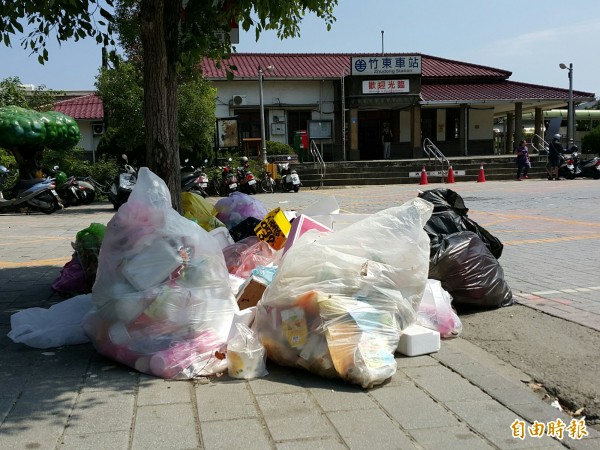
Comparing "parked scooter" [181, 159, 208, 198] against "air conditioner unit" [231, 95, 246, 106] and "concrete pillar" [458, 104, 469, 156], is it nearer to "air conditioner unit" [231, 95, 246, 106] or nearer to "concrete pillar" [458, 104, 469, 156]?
"air conditioner unit" [231, 95, 246, 106]

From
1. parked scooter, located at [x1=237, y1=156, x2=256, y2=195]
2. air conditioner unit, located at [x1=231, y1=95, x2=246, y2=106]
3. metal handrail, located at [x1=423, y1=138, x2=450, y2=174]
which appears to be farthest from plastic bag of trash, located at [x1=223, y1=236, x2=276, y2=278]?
air conditioner unit, located at [x1=231, y1=95, x2=246, y2=106]

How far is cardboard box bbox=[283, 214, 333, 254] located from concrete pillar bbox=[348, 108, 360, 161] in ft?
80.2

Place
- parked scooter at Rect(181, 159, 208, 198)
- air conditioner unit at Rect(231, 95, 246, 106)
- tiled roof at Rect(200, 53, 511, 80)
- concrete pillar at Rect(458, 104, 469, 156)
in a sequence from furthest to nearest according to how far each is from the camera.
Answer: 1. concrete pillar at Rect(458, 104, 469, 156)
2. tiled roof at Rect(200, 53, 511, 80)
3. air conditioner unit at Rect(231, 95, 246, 106)
4. parked scooter at Rect(181, 159, 208, 198)

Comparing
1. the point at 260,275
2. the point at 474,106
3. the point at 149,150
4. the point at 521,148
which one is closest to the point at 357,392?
the point at 260,275

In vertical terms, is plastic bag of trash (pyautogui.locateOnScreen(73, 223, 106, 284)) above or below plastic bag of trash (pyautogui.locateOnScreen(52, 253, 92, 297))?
above

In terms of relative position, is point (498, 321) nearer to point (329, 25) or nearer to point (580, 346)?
point (580, 346)

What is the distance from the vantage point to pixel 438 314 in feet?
14.1

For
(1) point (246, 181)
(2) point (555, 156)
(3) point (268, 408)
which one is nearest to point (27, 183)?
(1) point (246, 181)

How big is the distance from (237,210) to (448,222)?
252 centimetres

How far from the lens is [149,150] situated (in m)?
5.32

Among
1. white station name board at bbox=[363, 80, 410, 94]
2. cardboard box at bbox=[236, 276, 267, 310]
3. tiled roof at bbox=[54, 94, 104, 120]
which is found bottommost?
cardboard box at bbox=[236, 276, 267, 310]

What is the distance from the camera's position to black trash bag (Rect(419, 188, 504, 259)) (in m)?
5.23

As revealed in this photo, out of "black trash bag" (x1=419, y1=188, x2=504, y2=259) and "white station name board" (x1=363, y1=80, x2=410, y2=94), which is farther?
"white station name board" (x1=363, y1=80, x2=410, y2=94)

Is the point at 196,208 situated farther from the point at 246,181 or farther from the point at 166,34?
the point at 246,181
